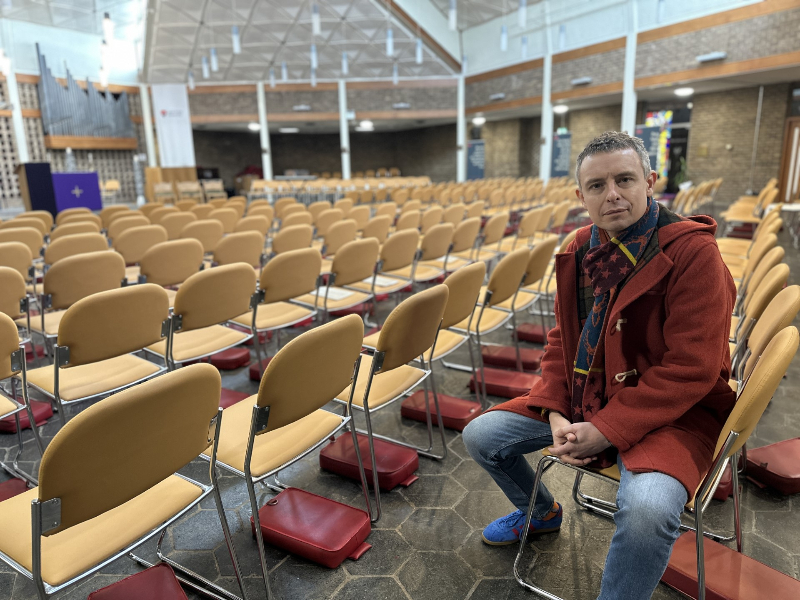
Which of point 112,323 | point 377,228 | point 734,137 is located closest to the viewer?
point 112,323

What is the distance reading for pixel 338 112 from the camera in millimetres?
20391

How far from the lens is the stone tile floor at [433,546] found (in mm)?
1807

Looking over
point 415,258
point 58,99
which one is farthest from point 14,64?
point 415,258

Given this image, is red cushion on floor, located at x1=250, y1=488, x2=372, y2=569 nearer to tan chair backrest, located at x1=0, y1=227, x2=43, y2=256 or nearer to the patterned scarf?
the patterned scarf

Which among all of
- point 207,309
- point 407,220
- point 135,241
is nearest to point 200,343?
point 207,309

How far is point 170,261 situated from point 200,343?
1.08 metres

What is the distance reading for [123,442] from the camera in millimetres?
1251

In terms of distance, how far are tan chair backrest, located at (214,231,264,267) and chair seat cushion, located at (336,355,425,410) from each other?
6.76 ft

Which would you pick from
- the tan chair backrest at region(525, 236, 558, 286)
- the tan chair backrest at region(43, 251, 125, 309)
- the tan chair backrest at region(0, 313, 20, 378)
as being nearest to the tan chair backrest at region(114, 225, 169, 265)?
the tan chair backrest at region(43, 251, 125, 309)

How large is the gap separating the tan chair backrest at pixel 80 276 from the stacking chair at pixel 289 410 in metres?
1.77

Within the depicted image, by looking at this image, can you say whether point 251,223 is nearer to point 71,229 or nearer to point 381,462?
point 71,229

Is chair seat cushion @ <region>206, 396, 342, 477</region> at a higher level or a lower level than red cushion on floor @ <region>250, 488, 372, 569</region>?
higher

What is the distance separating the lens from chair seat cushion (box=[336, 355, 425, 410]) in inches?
87.5

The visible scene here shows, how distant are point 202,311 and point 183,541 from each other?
1140 mm
